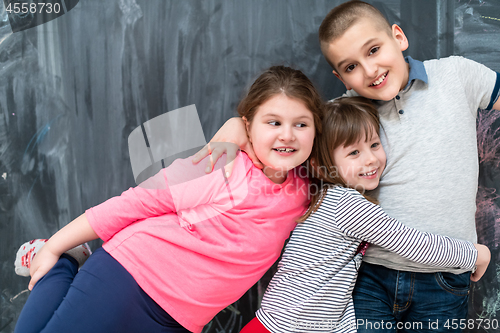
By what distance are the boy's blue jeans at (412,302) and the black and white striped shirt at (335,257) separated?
0.19 feet

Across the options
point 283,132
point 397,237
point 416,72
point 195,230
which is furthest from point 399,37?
point 195,230

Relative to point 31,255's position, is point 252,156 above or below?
above

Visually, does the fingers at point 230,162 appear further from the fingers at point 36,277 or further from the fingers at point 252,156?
the fingers at point 36,277

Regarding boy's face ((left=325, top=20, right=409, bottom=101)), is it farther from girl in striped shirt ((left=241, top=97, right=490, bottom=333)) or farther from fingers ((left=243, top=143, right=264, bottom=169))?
fingers ((left=243, top=143, right=264, bottom=169))

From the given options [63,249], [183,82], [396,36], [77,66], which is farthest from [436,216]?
[77,66]

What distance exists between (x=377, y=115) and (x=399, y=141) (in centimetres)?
10

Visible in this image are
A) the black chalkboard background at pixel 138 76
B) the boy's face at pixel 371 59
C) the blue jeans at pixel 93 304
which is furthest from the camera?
the black chalkboard background at pixel 138 76

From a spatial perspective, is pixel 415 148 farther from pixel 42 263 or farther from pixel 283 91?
pixel 42 263

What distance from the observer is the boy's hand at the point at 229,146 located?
0.91 m

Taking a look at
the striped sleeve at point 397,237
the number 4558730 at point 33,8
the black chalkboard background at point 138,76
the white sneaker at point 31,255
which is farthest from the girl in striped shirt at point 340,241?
the number 4558730 at point 33,8

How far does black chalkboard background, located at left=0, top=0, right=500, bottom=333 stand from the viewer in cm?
107

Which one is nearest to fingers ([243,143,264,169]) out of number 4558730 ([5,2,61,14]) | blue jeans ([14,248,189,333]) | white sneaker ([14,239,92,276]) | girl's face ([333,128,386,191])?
girl's face ([333,128,386,191])

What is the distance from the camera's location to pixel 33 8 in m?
1.11

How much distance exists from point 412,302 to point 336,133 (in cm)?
54
